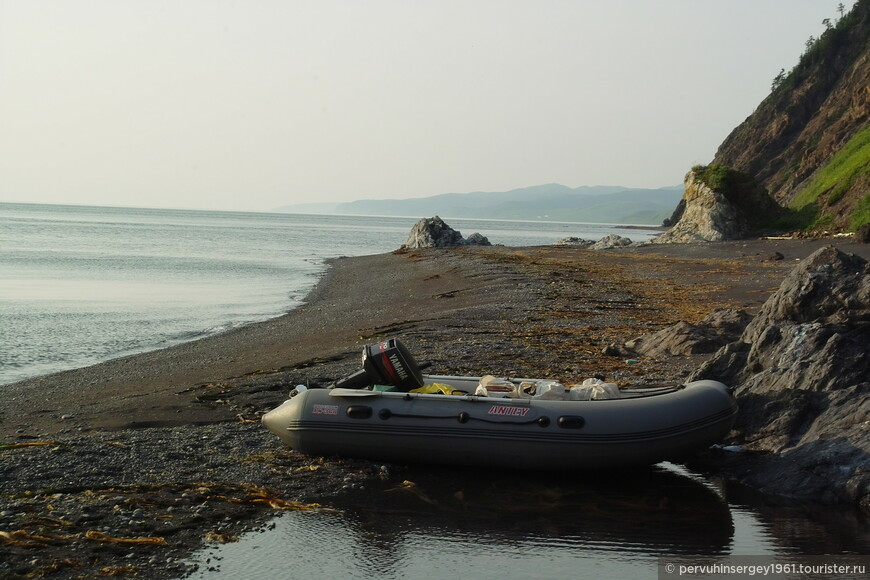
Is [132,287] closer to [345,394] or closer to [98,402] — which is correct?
[98,402]

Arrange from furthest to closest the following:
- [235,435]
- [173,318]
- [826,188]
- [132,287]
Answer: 1. [826,188]
2. [132,287]
3. [173,318]
4. [235,435]

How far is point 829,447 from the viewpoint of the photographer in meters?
6.54

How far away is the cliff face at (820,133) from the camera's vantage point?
31066 mm

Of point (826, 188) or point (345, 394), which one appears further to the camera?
point (826, 188)

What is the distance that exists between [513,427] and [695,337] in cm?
406

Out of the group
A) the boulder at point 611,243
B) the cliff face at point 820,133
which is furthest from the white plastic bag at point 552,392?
the boulder at point 611,243

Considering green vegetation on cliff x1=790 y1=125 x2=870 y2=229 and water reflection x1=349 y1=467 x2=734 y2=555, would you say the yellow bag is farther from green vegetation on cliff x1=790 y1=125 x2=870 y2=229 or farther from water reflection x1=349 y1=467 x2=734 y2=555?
green vegetation on cliff x1=790 y1=125 x2=870 y2=229

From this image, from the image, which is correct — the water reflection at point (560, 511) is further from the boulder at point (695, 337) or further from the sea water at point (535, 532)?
the boulder at point (695, 337)

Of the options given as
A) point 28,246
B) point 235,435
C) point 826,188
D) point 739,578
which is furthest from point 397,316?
point 28,246

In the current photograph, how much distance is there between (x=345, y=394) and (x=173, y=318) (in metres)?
12.3

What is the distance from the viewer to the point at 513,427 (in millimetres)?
6789

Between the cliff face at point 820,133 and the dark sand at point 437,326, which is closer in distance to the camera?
the dark sand at point 437,326

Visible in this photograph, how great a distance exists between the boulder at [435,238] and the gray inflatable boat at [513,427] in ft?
106

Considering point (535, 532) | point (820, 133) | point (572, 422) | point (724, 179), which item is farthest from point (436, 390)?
point (820, 133)
